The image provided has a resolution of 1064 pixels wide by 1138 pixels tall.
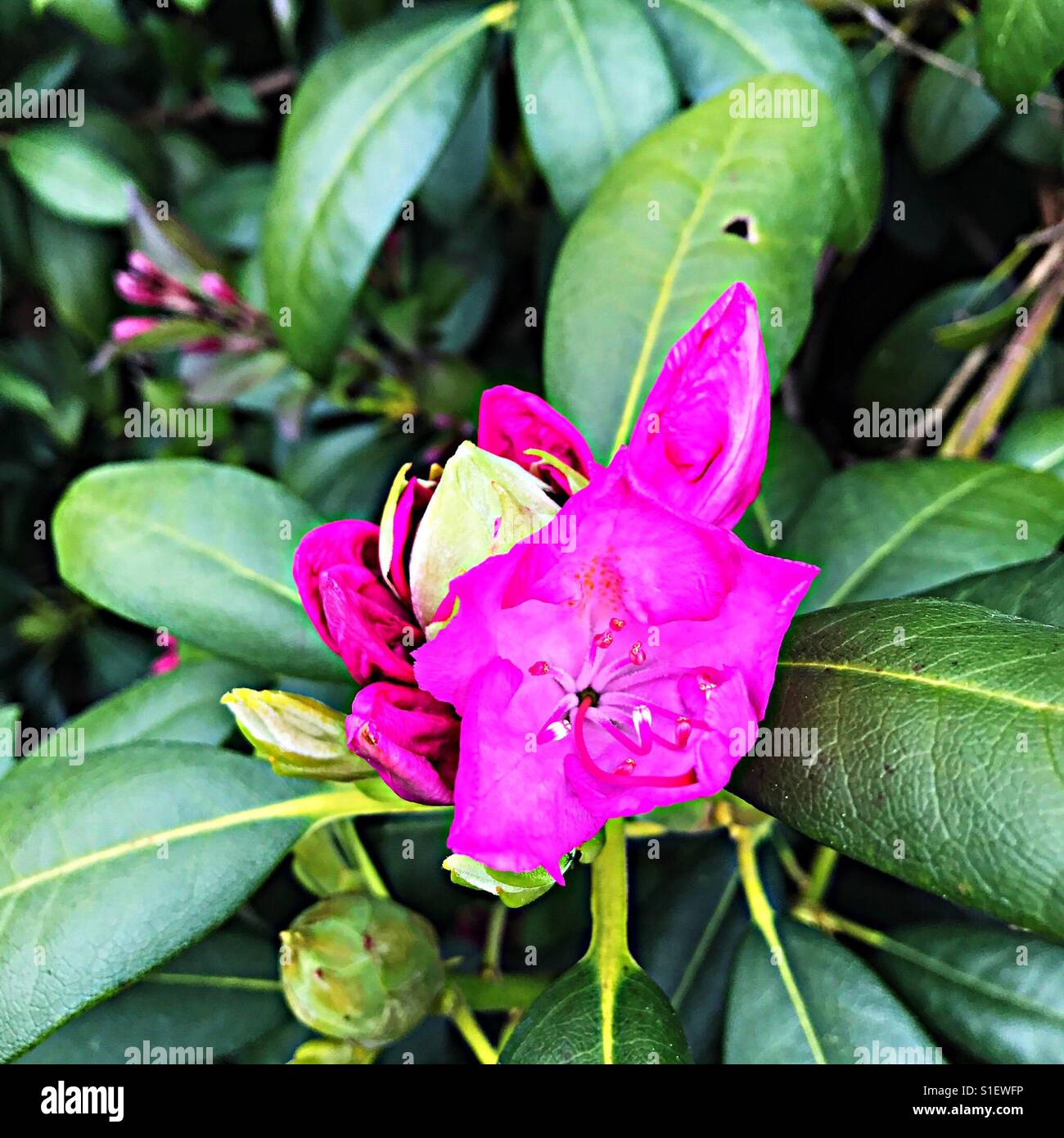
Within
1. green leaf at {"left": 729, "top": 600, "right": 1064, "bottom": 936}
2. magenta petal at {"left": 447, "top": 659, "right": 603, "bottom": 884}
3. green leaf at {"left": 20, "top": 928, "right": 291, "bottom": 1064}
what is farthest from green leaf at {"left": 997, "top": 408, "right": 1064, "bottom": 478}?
green leaf at {"left": 20, "top": 928, "right": 291, "bottom": 1064}

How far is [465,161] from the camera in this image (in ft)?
4.21

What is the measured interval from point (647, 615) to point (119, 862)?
44cm

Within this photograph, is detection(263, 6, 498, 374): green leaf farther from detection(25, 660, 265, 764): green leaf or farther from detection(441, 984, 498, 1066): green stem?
detection(441, 984, 498, 1066): green stem

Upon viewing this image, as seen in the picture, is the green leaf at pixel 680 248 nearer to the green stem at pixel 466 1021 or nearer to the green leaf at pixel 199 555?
the green leaf at pixel 199 555

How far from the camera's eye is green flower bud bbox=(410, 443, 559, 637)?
1.95 feet

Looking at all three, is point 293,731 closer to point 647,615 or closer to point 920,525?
point 647,615

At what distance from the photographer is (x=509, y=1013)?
1.05 meters

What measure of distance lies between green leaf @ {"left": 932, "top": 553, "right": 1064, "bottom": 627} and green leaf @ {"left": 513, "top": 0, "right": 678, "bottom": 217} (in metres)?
0.48

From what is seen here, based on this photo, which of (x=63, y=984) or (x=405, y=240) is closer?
(x=63, y=984)

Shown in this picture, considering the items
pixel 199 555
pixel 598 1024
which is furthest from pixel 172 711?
pixel 598 1024

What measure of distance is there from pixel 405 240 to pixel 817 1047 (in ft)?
3.62

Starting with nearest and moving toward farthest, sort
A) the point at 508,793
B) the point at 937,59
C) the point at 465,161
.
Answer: the point at 508,793
the point at 937,59
the point at 465,161
